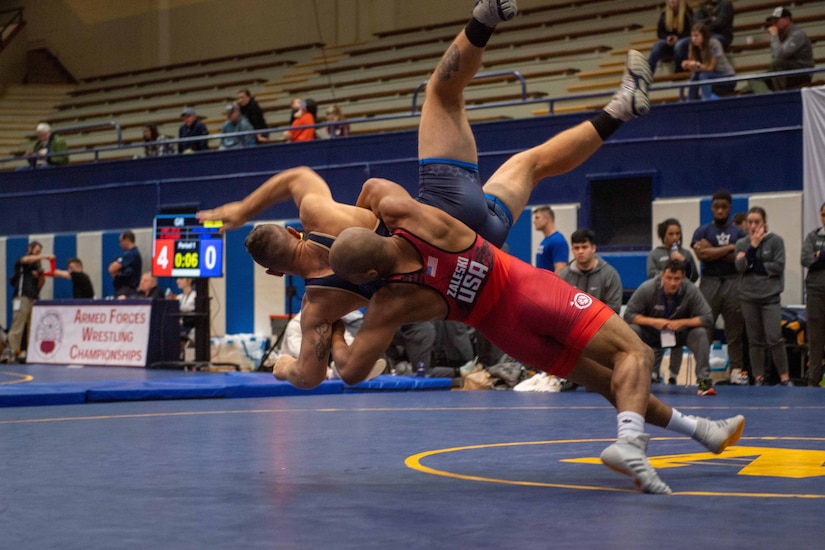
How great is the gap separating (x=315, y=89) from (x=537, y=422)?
38.9 ft

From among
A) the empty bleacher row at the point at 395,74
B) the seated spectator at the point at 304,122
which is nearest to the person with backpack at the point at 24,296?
the seated spectator at the point at 304,122

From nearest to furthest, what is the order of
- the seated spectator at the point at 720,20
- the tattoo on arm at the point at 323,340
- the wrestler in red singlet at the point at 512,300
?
the wrestler in red singlet at the point at 512,300 → the tattoo on arm at the point at 323,340 → the seated spectator at the point at 720,20

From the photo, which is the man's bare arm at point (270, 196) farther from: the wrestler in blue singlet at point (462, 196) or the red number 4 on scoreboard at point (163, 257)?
the red number 4 on scoreboard at point (163, 257)

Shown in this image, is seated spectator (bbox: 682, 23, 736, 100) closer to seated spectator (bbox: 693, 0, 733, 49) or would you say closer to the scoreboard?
seated spectator (bbox: 693, 0, 733, 49)

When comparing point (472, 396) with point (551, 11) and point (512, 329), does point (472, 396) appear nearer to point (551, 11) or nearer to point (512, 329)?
point (512, 329)

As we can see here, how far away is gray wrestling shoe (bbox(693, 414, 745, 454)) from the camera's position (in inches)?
177

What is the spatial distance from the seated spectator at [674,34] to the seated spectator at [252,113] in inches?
204

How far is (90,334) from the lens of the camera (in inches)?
504

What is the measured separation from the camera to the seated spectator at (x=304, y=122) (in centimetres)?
1407

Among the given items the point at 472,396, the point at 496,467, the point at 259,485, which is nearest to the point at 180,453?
the point at 259,485

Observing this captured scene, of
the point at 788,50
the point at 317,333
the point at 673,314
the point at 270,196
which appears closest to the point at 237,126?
the point at 788,50

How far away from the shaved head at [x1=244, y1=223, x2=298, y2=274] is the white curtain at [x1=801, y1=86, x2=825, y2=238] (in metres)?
6.57

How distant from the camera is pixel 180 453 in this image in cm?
514

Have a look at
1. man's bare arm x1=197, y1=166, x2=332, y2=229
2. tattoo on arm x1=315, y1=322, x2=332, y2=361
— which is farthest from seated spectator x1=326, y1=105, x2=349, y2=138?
tattoo on arm x1=315, y1=322, x2=332, y2=361
